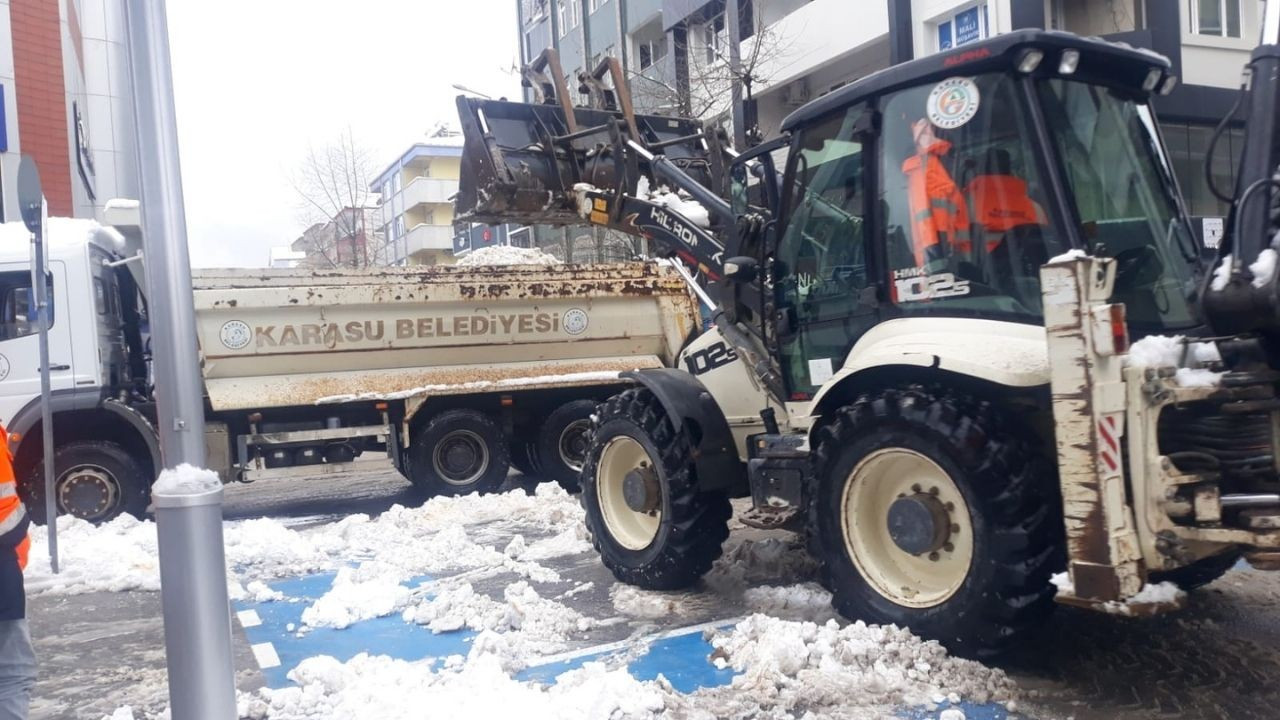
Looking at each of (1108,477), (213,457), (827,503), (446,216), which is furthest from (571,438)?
(446,216)

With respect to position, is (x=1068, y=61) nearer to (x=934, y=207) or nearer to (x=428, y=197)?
(x=934, y=207)

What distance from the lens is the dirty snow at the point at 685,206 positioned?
6.76 m

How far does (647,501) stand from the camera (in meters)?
6.00

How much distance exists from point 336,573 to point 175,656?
13.3 ft

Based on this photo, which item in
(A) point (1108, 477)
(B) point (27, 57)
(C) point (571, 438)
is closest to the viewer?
(A) point (1108, 477)

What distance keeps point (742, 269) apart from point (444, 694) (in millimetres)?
2790

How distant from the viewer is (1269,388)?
148 inches

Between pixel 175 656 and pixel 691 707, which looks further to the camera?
pixel 691 707

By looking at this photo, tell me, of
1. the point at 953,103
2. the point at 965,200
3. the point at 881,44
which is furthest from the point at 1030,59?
the point at 881,44

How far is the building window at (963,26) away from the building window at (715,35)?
5.29 m

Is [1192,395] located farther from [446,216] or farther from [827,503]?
[446,216]

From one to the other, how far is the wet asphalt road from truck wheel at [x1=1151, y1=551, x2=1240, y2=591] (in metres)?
0.15

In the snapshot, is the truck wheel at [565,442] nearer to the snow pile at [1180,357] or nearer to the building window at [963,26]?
the snow pile at [1180,357]

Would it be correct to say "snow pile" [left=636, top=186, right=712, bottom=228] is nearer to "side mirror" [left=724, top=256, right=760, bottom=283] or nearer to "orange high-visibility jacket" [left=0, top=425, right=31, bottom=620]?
"side mirror" [left=724, top=256, right=760, bottom=283]
